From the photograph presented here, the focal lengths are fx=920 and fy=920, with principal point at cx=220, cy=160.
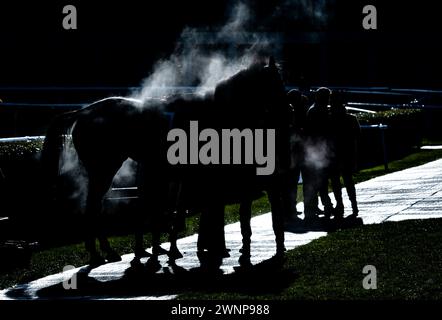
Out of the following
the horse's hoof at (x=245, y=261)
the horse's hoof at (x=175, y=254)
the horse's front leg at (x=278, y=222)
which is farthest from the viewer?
the horse's hoof at (x=175, y=254)

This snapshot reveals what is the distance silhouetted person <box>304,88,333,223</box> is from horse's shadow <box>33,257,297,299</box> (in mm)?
3822

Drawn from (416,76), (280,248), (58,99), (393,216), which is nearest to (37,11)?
(58,99)

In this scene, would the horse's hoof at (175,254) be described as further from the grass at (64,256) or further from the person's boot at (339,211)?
the person's boot at (339,211)

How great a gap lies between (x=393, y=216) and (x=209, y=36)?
18.8m

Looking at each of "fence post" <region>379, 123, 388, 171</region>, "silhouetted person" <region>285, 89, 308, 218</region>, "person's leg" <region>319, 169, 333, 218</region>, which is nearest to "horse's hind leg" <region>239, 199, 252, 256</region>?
"silhouetted person" <region>285, 89, 308, 218</region>

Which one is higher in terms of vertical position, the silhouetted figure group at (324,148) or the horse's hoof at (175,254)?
the silhouetted figure group at (324,148)

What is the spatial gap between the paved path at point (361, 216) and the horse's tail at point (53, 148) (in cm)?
141

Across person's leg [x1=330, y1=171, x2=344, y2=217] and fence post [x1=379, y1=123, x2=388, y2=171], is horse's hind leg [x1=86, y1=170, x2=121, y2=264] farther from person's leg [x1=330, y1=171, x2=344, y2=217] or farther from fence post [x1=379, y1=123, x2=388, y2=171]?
fence post [x1=379, y1=123, x2=388, y2=171]

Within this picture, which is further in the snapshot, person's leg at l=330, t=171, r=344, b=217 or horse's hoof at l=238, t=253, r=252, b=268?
person's leg at l=330, t=171, r=344, b=217

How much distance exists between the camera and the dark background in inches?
1252

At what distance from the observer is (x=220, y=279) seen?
9906 millimetres

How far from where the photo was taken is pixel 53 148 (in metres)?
11.9

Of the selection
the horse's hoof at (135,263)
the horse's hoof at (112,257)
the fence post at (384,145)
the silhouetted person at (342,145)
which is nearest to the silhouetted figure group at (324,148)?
the silhouetted person at (342,145)

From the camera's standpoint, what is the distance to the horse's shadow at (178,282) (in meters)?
9.34
